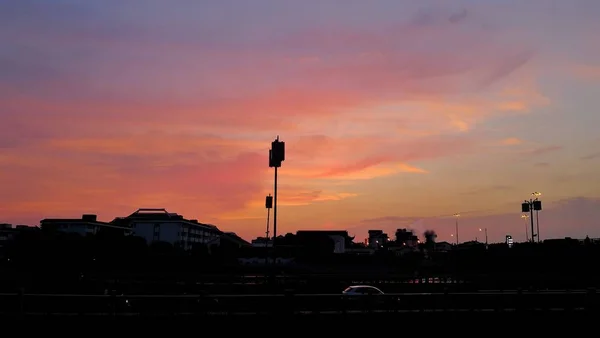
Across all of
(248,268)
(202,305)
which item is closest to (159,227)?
(248,268)

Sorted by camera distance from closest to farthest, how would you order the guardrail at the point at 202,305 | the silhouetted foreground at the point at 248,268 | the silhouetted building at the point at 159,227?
the guardrail at the point at 202,305, the silhouetted foreground at the point at 248,268, the silhouetted building at the point at 159,227

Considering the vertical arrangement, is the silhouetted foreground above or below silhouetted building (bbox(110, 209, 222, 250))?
below

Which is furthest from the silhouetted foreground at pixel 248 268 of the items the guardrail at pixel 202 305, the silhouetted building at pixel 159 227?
the silhouetted building at pixel 159 227

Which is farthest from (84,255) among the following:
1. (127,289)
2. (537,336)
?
(537,336)

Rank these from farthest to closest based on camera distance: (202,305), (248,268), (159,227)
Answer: (159,227), (248,268), (202,305)

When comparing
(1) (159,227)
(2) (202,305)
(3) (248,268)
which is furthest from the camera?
(1) (159,227)

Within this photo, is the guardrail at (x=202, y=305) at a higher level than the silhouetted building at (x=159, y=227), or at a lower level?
lower

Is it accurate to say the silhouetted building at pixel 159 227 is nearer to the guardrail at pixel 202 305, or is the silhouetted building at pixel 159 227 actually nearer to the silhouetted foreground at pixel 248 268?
the silhouetted foreground at pixel 248 268

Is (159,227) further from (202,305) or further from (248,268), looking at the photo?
(202,305)

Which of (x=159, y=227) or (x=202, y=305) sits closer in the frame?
(x=202, y=305)

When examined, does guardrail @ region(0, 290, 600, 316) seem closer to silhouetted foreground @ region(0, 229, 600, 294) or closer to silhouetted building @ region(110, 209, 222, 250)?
silhouetted foreground @ region(0, 229, 600, 294)

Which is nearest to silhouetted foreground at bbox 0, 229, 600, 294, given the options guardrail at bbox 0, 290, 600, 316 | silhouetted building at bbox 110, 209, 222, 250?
guardrail at bbox 0, 290, 600, 316

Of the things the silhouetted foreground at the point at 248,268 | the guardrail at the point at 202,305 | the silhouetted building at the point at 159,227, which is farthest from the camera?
the silhouetted building at the point at 159,227

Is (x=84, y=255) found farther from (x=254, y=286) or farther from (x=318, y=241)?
(x=318, y=241)
